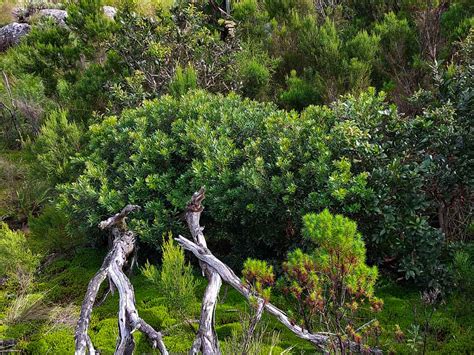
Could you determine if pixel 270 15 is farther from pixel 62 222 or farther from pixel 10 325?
pixel 10 325

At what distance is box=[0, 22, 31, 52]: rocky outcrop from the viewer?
14484mm

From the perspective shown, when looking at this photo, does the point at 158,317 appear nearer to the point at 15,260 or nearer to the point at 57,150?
the point at 15,260

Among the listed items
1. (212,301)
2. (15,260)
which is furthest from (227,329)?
(15,260)

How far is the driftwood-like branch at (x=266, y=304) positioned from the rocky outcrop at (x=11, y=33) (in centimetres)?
1249

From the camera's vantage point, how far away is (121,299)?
12.4 feet

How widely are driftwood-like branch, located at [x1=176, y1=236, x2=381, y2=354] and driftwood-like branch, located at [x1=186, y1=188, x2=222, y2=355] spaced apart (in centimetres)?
5

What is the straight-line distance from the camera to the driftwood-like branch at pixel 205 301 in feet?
11.1

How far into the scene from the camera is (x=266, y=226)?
459 centimetres

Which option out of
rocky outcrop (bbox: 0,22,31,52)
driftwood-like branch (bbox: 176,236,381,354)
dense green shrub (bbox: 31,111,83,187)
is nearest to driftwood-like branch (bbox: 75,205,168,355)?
driftwood-like branch (bbox: 176,236,381,354)

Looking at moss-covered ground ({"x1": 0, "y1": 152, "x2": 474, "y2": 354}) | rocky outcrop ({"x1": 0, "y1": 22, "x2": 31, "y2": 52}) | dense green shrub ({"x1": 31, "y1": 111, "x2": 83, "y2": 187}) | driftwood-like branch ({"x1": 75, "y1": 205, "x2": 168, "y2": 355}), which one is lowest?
rocky outcrop ({"x1": 0, "y1": 22, "x2": 31, "y2": 52})

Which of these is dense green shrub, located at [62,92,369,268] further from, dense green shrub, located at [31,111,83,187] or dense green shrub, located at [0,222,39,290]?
dense green shrub, located at [31,111,83,187]

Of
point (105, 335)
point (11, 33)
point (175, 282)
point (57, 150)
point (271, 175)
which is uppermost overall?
point (271, 175)

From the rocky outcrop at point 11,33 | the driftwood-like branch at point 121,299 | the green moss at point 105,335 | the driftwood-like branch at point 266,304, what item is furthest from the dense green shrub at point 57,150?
the rocky outcrop at point 11,33

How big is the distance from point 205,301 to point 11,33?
13.5 m
